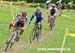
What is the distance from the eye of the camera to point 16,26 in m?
19.6

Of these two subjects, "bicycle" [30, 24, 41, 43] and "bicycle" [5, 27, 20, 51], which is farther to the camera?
"bicycle" [30, 24, 41, 43]

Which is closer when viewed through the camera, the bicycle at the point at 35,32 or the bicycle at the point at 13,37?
the bicycle at the point at 13,37

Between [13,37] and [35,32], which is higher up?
→ [13,37]

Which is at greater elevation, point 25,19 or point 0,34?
point 25,19

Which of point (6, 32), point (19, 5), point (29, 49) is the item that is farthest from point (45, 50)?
point (19, 5)

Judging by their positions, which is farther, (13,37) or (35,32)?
(35,32)

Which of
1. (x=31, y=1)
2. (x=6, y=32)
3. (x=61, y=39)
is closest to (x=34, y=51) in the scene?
(x=61, y=39)

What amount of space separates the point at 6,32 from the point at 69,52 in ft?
31.3

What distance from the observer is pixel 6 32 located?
1146 inches

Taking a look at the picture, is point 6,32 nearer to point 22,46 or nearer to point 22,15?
point 22,46

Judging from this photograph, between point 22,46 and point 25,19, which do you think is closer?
point 25,19

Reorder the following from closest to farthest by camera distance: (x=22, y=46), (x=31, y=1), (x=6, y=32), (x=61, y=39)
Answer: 1. (x=22, y=46)
2. (x=61, y=39)
3. (x=6, y=32)
4. (x=31, y=1)

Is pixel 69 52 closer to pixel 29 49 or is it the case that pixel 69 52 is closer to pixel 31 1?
pixel 29 49

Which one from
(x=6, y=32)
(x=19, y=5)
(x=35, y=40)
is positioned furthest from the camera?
(x=19, y=5)
